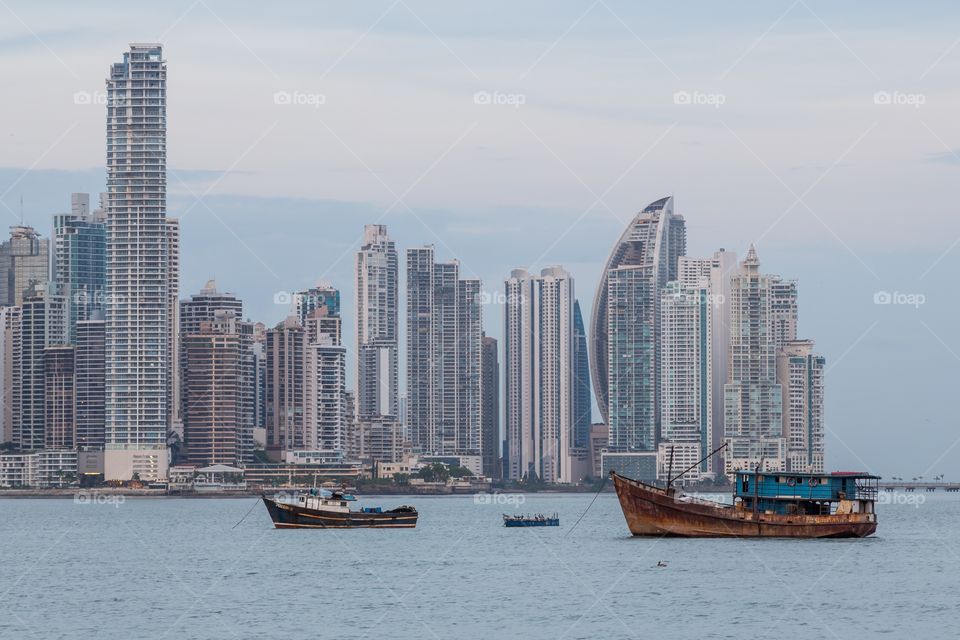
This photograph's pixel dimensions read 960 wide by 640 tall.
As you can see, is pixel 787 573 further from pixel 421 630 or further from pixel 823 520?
pixel 421 630

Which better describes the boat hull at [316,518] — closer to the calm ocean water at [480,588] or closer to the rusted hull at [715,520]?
the calm ocean water at [480,588]

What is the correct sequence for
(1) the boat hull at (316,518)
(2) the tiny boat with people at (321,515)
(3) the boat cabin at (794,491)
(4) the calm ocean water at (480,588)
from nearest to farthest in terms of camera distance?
(4) the calm ocean water at (480,588) < (3) the boat cabin at (794,491) < (1) the boat hull at (316,518) < (2) the tiny boat with people at (321,515)

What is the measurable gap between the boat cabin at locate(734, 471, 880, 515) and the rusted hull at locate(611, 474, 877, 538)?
0.76 metres

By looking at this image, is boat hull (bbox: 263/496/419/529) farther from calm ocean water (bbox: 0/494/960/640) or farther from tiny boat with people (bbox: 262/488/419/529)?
calm ocean water (bbox: 0/494/960/640)

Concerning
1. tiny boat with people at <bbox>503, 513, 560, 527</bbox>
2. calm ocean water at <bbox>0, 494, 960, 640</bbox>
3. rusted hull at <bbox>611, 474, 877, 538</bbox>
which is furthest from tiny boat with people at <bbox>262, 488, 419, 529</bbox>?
rusted hull at <bbox>611, 474, 877, 538</bbox>

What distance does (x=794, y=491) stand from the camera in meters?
111

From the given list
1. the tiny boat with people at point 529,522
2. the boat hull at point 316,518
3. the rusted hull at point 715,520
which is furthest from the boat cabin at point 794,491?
the tiny boat with people at point 529,522

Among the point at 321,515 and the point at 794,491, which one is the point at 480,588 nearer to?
the point at 794,491

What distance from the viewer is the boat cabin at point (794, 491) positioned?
363 ft

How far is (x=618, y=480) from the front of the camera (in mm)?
114875

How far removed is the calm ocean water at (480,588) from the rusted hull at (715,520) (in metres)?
1.06

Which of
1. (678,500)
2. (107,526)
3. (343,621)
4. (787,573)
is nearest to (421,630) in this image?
(343,621)

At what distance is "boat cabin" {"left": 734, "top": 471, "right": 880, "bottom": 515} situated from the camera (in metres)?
110

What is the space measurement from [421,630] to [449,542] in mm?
63418
